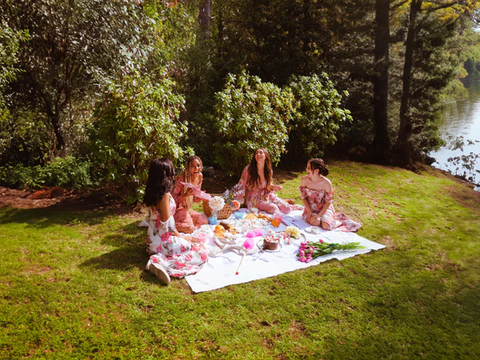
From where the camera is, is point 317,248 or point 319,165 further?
point 319,165

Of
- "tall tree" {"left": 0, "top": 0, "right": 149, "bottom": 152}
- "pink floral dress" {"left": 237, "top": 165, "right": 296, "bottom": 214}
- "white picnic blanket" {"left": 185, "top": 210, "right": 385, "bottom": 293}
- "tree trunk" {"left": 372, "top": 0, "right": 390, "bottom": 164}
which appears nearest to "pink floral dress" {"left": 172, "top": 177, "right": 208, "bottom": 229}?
"white picnic blanket" {"left": 185, "top": 210, "right": 385, "bottom": 293}

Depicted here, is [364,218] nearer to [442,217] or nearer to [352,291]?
[442,217]

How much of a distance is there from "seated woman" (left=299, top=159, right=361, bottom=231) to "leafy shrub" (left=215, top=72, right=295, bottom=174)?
7.31 feet

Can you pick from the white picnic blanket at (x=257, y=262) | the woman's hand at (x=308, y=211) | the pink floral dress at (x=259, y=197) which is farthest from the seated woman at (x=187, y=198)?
the woman's hand at (x=308, y=211)

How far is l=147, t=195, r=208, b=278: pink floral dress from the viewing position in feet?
14.5

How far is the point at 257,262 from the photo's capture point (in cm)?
491

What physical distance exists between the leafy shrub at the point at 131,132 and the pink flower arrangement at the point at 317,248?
295 cm

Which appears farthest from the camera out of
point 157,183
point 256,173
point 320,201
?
point 256,173

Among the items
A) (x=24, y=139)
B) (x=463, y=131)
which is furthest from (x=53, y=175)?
(x=463, y=131)

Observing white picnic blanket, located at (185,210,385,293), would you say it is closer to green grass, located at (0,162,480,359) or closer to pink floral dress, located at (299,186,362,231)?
green grass, located at (0,162,480,359)

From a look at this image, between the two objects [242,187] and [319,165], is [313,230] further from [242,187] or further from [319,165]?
[242,187]

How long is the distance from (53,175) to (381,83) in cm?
1257

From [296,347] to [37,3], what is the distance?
849cm

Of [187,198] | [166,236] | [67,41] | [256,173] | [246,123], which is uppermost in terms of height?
[67,41]
